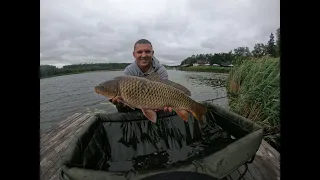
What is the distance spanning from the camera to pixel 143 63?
1301mm

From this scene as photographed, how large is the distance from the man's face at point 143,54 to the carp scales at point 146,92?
0.22 m

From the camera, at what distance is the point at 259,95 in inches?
67.3

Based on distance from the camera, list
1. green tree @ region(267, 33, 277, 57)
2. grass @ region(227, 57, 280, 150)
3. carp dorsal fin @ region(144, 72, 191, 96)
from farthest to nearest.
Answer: grass @ region(227, 57, 280, 150)
carp dorsal fin @ region(144, 72, 191, 96)
green tree @ region(267, 33, 277, 57)

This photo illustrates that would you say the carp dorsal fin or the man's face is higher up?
the man's face

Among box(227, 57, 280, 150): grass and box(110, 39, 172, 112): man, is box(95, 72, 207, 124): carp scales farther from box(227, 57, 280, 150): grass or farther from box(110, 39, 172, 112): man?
box(227, 57, 280, 150): grass

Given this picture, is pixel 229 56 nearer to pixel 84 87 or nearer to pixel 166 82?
pixel 166 82

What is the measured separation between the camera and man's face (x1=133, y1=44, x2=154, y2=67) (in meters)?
1.22

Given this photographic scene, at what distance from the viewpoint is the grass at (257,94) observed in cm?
148

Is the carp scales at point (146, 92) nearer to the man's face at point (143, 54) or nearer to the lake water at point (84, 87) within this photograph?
the lake water at point (84, 87)

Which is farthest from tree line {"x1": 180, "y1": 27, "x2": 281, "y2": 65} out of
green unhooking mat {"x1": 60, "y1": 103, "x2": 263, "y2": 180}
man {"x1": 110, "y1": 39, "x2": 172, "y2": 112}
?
green unhooking mat {"x1": 60, "y1": 103, "x2": 263, "y2": 180}
